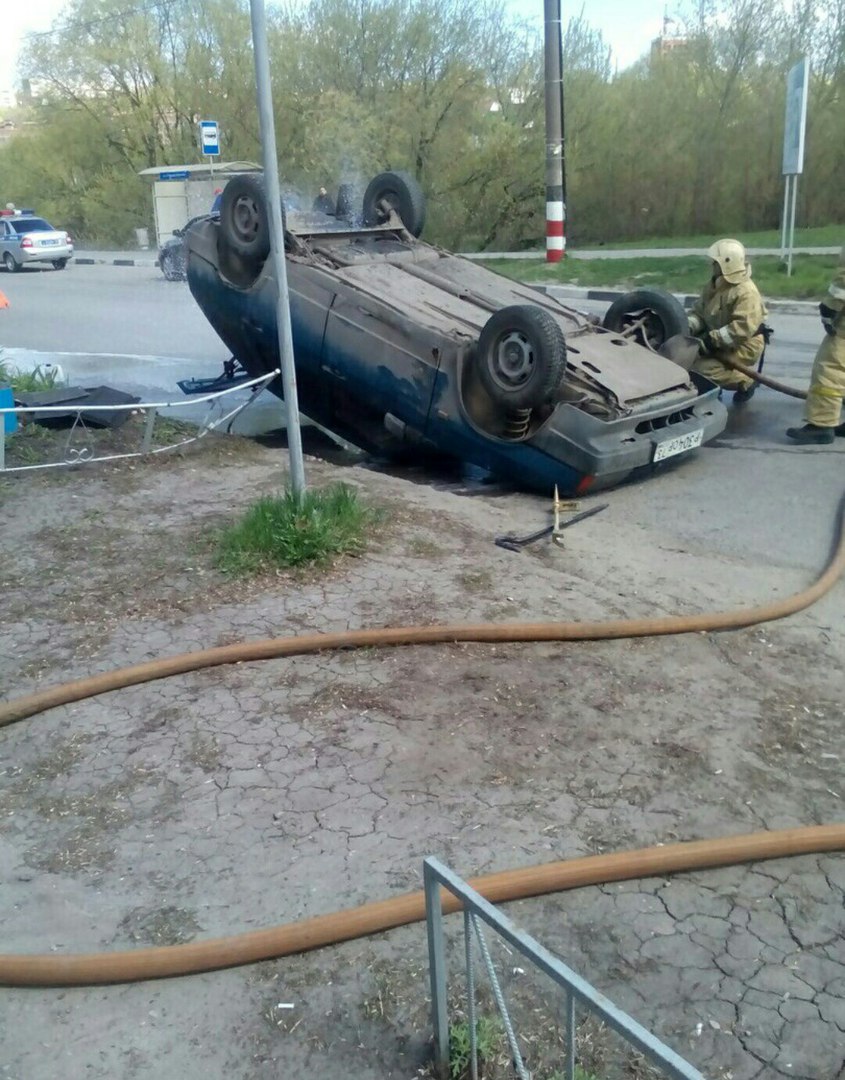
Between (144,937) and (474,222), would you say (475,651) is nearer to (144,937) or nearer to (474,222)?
(144,937)

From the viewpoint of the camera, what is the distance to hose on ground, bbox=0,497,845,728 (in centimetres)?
417

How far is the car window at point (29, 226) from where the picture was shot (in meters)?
27.6

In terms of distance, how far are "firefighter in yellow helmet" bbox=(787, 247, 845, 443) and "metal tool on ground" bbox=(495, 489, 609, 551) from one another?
1937mm

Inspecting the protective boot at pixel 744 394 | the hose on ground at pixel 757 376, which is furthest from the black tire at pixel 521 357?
the protective boot at pixel 744 394

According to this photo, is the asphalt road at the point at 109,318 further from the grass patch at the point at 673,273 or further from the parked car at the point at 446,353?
the grass patch at the point at 673,273

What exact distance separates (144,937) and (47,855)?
54 cm

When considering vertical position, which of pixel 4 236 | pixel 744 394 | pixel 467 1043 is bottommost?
pixel 467 1043

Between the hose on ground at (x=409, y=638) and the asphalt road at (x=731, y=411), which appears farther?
the asphalt road at (x=731, y=411)

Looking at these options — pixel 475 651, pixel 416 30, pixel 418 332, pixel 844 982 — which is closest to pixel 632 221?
pixel 416 30

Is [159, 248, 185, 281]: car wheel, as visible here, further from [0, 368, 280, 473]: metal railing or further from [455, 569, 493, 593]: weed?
[455, 569, 493, 593]: weed

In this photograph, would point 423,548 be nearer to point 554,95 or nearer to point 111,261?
point 554,95

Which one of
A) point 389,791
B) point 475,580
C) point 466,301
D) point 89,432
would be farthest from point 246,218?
point 389,791

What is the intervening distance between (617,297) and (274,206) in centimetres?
A: 912

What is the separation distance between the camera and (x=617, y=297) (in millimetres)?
13438
